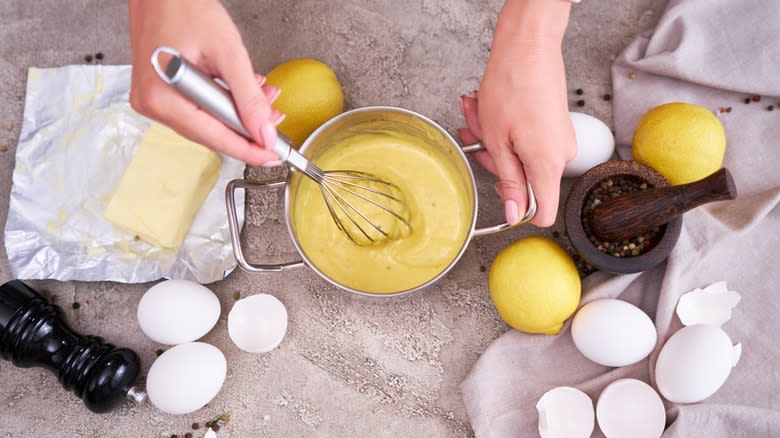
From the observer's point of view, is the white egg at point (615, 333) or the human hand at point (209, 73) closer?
the human hand at point (209, 73)

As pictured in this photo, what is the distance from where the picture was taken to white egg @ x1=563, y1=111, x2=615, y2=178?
84 cm

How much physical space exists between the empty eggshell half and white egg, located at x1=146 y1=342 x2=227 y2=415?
67cm

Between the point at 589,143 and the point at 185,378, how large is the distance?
25.6 inches

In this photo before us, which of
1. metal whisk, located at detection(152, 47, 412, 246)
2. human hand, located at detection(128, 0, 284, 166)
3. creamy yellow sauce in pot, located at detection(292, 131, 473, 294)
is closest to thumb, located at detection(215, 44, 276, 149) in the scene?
→ human hand, located at detection(128, 0, 284, 166)

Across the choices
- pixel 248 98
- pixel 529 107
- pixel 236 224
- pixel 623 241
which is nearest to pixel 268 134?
pixel 248 98

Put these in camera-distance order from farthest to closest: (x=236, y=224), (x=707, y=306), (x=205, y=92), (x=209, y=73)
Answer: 1. (x=707, y=306)
2. (x=236, y=224)
3. (x=209, y=73)
4. (x=205, y=92)

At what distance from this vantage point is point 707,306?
856 mm

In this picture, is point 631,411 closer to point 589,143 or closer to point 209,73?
point 589,143

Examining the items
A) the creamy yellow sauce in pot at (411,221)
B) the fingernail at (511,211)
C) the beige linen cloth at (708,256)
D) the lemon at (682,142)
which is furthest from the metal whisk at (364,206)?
the lemon at (682,142)

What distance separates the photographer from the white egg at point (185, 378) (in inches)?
32.6

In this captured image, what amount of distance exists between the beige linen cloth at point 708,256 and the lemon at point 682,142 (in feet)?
0.24

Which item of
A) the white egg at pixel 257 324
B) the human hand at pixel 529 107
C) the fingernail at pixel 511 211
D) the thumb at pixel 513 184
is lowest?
the white egg at pixel 257 324

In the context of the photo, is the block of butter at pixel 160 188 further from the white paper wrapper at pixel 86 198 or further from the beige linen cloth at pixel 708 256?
the beige linen cloth at pixel 708 256

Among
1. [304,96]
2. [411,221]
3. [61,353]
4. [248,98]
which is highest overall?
[248,98]
